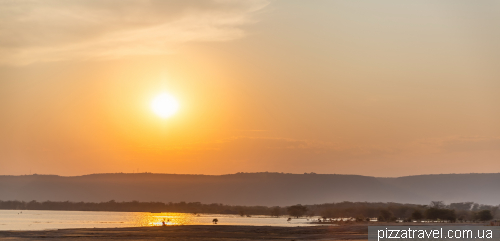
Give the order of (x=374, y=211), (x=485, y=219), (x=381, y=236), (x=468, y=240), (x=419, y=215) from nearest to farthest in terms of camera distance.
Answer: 1. (x=468, y=240)
2. (x=381, y=236)
3. (x=485, y=219)
4. (x=419, y=215)
5. (x=374, y=211)

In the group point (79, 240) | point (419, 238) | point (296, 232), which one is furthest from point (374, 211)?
point (79, 240)

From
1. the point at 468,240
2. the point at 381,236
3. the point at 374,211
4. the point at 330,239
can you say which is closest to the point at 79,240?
the point at 330,239

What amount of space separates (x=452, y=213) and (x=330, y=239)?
74673 mm

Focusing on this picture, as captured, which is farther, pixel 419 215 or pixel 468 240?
pixel 419 215

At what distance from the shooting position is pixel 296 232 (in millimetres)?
80438

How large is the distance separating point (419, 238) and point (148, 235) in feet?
106

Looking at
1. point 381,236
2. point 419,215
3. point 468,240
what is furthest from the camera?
point 419,215

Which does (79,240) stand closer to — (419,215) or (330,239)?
(330,239)

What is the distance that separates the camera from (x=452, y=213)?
129750 millimetres

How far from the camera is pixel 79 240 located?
63.9 meters

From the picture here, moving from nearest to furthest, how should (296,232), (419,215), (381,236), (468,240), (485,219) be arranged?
(468,240)
(381,236)
(296,232)
(485,219)
(419,215)

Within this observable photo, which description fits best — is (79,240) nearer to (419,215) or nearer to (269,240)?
(269,240)

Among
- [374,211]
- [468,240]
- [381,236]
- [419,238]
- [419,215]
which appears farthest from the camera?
[374,211]

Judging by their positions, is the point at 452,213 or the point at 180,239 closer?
the point at 180,239
